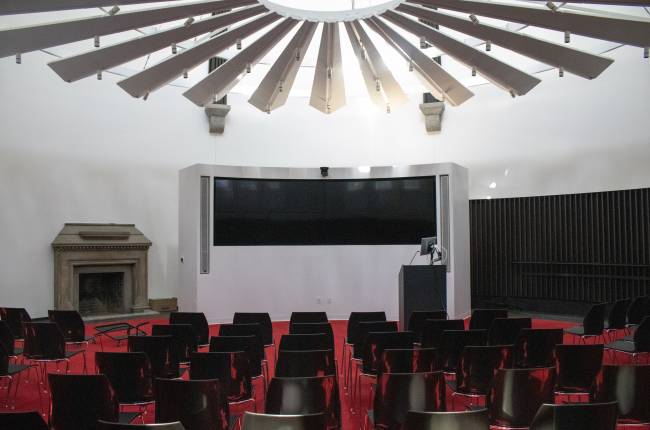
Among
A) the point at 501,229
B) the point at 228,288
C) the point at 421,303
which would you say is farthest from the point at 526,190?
the point at 228,288

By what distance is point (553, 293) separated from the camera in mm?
11789

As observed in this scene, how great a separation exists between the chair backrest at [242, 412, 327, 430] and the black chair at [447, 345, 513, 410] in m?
2.17

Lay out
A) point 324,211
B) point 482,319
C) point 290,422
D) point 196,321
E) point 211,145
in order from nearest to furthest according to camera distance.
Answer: point 290,422
point 196,321
point 482,319
point 324,211
point 211,145

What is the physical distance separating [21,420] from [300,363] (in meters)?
2.24

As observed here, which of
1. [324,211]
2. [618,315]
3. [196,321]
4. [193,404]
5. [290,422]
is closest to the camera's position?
[290,422]

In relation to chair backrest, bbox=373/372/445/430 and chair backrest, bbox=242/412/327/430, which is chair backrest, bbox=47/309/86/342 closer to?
chair backrest, bbox=373/372/445/430

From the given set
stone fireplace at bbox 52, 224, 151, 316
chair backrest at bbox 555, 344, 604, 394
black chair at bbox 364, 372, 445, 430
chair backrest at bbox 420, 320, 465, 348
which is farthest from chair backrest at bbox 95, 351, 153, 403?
stone fireplace at bbox 52, 224, 151, 316

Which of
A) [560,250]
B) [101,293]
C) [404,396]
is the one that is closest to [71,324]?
[101,293]

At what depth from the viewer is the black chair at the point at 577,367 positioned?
4855mm

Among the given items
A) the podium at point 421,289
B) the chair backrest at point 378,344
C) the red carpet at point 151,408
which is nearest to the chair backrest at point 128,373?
the red carpet at point 151,408

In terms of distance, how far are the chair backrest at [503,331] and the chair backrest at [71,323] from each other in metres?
5.35

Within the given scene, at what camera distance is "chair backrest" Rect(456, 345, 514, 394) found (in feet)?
15.8

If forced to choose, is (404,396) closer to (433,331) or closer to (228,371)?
(228,371)

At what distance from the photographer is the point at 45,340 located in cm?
610
